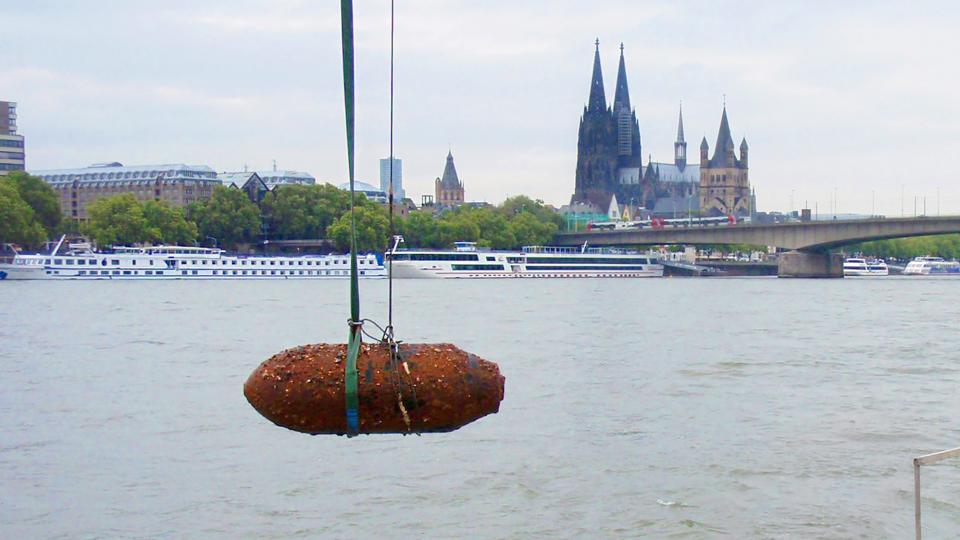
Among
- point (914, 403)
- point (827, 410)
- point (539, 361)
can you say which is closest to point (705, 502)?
point (827, 410)

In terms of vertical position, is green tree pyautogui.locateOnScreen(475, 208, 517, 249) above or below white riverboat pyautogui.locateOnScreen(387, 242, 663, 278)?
above

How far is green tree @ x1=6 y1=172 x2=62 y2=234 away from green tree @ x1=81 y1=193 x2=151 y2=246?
2.82 metres

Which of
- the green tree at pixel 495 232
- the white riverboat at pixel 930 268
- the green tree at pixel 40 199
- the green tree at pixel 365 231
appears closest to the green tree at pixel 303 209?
the green tree at pixel 365 231

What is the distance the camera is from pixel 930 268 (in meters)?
148

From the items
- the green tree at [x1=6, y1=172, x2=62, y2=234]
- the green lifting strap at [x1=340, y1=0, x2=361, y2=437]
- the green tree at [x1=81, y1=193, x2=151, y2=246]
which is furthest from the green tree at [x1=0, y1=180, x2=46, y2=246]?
the green lifting strap at [x1=340, y1=0, x2=361, y2=437]

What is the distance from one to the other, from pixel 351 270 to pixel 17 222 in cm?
9738

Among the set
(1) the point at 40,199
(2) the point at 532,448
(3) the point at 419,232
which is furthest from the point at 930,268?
(2) the point at 532,448

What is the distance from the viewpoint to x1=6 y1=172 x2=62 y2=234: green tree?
106 m

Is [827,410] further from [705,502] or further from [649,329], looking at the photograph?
[649,329]

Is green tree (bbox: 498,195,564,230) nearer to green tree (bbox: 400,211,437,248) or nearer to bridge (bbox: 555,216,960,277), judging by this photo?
green tree (bbox: 400,211,437,248)

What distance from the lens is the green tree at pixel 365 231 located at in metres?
112

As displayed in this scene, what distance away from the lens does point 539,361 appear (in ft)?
98.5

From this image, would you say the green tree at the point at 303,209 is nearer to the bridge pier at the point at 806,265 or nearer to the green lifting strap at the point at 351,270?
the bridge pier at the point at 806,265

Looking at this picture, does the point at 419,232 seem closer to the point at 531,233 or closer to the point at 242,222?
the point at 531,233
